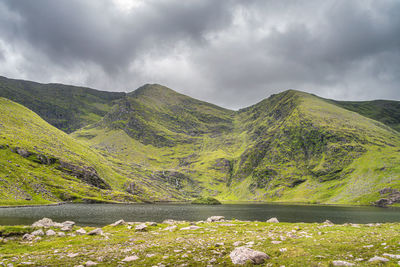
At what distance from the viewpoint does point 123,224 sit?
3759 cm

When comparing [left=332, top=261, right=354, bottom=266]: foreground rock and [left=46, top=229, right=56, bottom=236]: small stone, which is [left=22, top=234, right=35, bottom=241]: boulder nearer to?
[left=46, top=229, right=56, bottom=236]: small stone

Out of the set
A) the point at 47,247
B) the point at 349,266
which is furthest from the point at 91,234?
the point at 349,266

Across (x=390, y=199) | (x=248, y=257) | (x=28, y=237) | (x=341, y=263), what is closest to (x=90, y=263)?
(x=248, y=257)

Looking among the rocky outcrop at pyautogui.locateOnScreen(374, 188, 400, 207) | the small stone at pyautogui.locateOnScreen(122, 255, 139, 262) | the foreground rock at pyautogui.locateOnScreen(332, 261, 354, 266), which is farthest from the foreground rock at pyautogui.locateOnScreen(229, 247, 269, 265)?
the rocky outcrop at pyautogui.locateOnScreen(374, 188, 400, 207)

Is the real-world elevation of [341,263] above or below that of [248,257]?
above

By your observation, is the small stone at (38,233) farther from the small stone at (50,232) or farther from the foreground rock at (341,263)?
the foreground rock at (341,263)

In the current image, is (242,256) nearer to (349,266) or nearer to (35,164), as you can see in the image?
(349,266)

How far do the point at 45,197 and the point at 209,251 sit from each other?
17579 cm

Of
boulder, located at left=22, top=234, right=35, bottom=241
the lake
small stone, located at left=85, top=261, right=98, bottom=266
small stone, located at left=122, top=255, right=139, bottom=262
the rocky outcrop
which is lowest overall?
the rocky outcrop

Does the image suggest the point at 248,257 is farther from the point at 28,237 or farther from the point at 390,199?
the point at 390,199

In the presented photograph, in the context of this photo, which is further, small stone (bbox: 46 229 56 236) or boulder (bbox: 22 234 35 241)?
small stone (bbox: 46 229 56 236)

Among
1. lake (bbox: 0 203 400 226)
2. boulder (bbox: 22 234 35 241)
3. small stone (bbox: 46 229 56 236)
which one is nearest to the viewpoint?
boulder (bbox: 22 234 35 241)

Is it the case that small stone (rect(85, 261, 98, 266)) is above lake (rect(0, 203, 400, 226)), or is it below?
above

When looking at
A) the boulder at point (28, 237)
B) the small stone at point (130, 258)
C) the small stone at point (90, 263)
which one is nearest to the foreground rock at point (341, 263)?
the small stone at point (130, 258)
